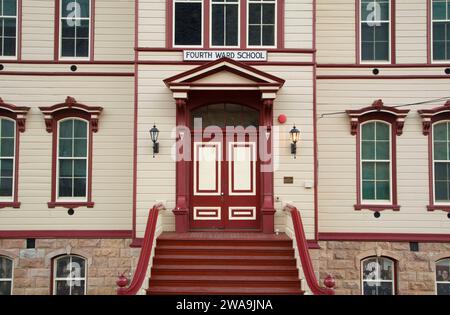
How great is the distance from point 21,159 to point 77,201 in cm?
180

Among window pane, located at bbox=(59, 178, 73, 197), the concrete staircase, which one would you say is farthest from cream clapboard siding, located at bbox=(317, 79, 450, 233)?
window pane, located at bbox=(59, 178, 73, 197)

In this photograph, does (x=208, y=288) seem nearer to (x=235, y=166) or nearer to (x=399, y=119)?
(x=235, y=166)

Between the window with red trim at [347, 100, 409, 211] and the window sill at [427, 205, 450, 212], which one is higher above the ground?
the window with red trim at [347, 100, 409, 211]

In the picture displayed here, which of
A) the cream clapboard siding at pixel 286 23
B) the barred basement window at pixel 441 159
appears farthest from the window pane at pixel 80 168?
the barred basement window at pixel 441 159

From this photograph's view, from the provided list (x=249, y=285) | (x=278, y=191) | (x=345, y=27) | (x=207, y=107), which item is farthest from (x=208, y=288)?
(x=345, y=27)

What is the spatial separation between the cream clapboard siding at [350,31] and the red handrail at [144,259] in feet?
19.9

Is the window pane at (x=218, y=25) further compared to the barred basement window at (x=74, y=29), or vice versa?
the barred basement window at (x=74, y=29)

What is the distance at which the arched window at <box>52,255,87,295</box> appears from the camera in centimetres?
1235

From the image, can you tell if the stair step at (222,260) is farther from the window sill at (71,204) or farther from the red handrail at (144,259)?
the window sill at (71,204)

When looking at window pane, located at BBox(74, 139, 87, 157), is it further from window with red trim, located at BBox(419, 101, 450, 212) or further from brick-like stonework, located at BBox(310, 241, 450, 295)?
window with red trim, located at BBox(419, 101, 450, 212)

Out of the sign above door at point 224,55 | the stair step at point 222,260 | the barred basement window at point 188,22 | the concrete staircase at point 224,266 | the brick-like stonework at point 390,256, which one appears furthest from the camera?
the brick-like stonework at point 390,256

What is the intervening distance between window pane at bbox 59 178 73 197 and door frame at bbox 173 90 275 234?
3.04 m

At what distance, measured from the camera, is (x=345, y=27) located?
42.1ft

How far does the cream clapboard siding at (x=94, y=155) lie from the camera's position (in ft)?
40.5
